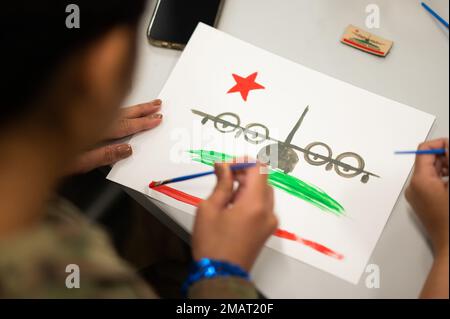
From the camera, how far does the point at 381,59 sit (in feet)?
2.37

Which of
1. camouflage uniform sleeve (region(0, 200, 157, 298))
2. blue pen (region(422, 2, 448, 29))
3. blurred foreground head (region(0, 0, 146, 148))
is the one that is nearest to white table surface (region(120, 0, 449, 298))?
blue pen (region(422, 2, 448, 29))

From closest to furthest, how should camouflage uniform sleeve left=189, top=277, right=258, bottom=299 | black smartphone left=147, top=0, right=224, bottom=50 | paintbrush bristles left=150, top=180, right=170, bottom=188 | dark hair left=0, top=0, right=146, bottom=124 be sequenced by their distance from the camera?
1. dark hair left=0, top=0, right=146, bottom=124
2. camouflage uniform sleeve left=189, top=277, right=258, bottom=299
3. paintbrush bristles left=150, top=180, right=170, bottom=188
4. black smartphone left=147, top=0, right=224, bottom=50

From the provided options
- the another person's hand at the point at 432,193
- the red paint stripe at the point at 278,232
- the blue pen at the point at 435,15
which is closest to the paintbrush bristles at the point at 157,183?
the red paint stripe at the point at 278,232

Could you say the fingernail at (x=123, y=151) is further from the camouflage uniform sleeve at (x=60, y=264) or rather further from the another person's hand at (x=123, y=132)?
the camouflage uniform sleeve at (x=60, y=264)

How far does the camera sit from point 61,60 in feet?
1.12

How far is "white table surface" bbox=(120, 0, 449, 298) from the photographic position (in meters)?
0.61

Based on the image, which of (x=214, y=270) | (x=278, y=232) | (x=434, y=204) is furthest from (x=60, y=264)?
(x=434, y=204)

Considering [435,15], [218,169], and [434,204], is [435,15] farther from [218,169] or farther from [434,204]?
[218,169]

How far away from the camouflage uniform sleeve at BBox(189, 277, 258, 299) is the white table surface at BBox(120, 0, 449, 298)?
0.25 feet

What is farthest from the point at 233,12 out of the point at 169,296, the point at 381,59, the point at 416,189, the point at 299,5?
the point at 169,296

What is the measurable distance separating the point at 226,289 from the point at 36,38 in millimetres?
327

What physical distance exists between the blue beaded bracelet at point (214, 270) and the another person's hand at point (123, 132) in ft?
0.69

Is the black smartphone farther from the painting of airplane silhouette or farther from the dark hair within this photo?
the dark hair
